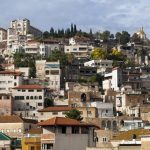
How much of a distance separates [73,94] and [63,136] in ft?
152

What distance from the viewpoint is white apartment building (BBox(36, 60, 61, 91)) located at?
9644 centimetres

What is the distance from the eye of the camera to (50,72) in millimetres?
97938

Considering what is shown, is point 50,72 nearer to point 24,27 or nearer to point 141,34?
point 24,27

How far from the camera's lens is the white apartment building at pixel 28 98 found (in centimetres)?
8175

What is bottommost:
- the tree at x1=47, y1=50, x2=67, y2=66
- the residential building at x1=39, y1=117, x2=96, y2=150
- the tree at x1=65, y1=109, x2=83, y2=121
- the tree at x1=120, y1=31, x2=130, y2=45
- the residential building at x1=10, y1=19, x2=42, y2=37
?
the tree at x1=65, y1=109, x2=83, y2=121

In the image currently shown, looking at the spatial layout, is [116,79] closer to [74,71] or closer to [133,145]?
[74,71]

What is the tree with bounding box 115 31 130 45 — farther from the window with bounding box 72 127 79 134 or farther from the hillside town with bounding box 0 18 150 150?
the window with bounding box 72 127 79 134

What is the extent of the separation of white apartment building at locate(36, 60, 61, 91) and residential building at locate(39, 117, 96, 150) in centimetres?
5678

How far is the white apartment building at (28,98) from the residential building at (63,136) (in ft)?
142

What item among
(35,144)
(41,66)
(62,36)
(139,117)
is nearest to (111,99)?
(139,117)

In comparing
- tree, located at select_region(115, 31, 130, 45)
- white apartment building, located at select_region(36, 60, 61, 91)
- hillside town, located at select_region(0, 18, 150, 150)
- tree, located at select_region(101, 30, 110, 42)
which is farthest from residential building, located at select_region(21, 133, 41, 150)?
tree, located at select_region(101, 30, 110, 42)

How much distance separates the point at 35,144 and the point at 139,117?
35.5m

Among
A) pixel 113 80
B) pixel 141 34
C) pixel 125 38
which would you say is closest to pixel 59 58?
pixel 113 80

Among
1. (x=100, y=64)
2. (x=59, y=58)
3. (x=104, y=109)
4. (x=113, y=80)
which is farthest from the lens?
(x=100, y=64)
